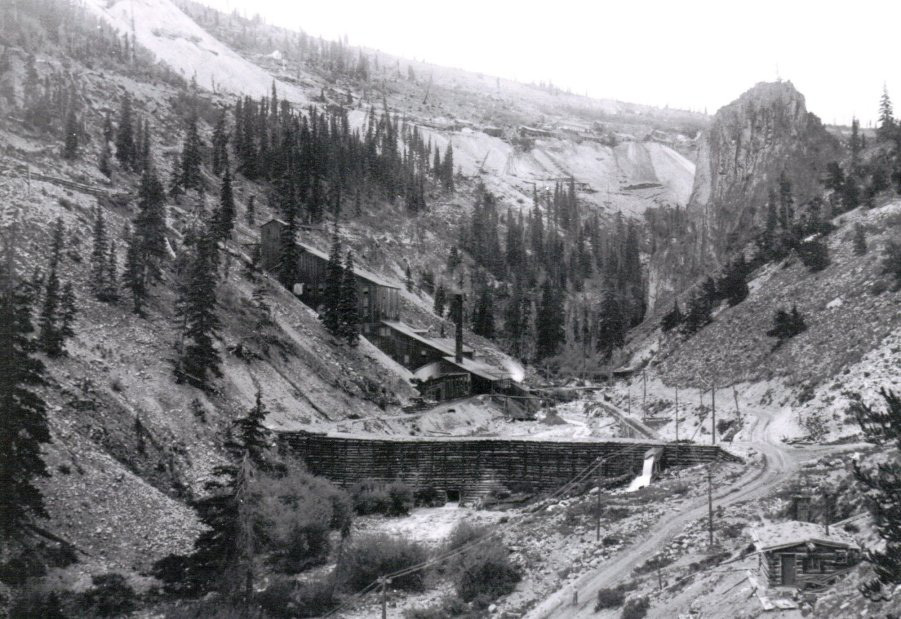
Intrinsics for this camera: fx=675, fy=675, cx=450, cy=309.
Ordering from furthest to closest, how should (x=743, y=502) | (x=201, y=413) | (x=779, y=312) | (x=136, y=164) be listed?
(x=136, y=164) < (x=779, y=312) < (x=201, y=413) < (x=743, y=502)

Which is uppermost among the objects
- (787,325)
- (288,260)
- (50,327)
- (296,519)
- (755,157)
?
(755,157)

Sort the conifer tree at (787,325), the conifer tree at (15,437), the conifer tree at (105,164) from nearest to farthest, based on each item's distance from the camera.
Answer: the conifer tree at (15,437) → the conifer tree at (787,325) → the conifer tree at (105,164)

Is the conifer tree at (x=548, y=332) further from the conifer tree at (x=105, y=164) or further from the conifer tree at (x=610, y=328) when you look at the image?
the conifer tree at (x=105, y=164)

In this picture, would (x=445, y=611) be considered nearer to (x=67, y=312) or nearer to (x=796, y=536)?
(x=796, y=536)

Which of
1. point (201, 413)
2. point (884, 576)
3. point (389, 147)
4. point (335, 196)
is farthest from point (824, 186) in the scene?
point (884, 576)

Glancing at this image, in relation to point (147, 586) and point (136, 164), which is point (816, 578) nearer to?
point (147, 586)

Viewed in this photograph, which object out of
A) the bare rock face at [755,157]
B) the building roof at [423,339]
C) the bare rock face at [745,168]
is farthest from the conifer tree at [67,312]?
the bare rock face at [755,157]

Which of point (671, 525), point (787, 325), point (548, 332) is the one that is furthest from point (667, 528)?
point (548, 332)
